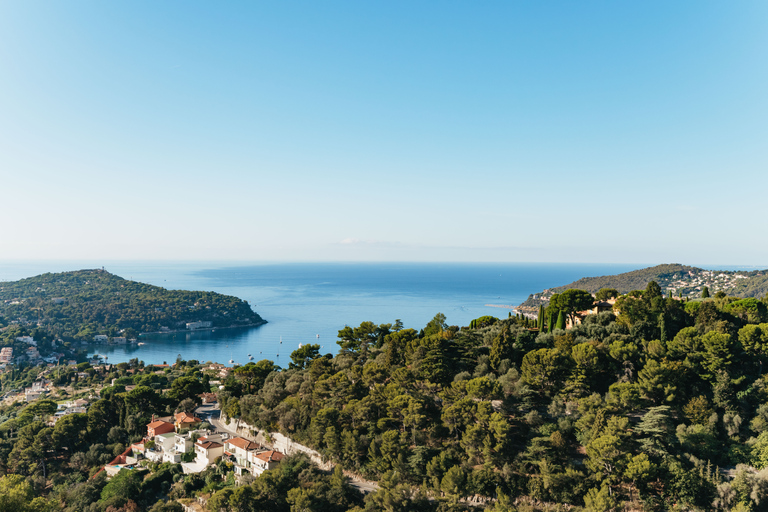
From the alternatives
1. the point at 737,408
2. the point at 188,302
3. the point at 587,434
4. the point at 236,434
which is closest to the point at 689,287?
the point at 737,408

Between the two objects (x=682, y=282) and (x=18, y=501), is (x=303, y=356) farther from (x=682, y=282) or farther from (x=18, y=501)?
(x=682, y=282)

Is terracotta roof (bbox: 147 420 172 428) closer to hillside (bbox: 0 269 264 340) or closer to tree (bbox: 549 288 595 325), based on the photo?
tree (bbox: 549 288 595 325)

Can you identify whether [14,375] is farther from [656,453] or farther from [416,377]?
[656,453]

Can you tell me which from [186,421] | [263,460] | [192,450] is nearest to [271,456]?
[263,460]

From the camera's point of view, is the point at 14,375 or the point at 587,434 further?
the point at 14,375

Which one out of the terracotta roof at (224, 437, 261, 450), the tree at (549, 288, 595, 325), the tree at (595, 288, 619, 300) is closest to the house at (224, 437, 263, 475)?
the terracotta roof at (224, 437, 261, 450)
